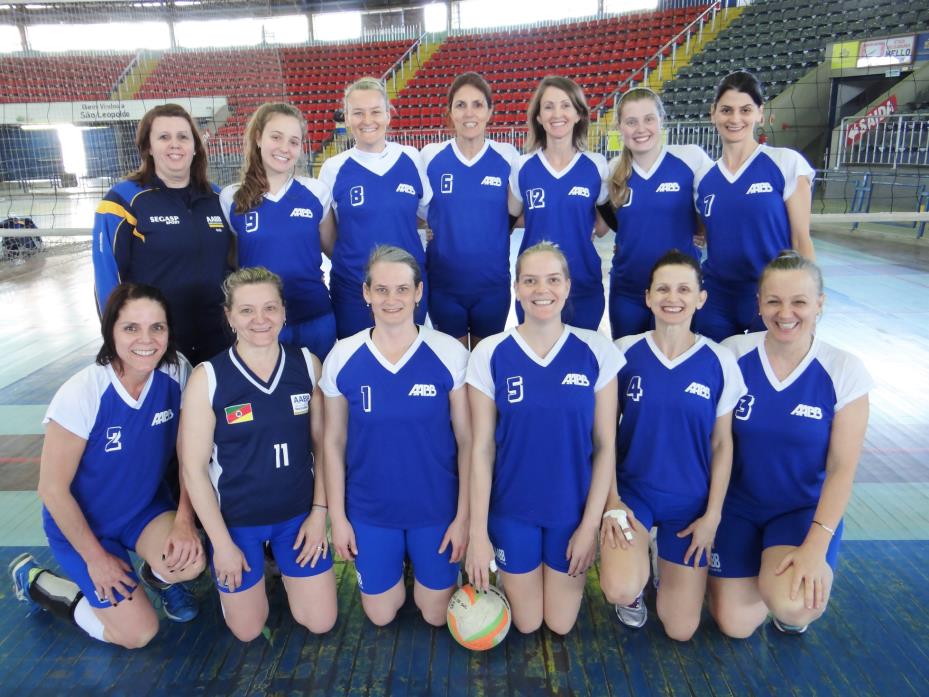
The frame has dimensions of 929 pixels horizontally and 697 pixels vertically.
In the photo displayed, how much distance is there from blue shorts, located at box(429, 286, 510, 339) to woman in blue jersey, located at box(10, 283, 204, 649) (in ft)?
3.94

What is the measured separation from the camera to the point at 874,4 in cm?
1407

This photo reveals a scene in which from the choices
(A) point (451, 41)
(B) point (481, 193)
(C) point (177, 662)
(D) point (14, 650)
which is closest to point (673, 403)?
(B) point (481, 193)

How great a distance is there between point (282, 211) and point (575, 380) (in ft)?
4.91

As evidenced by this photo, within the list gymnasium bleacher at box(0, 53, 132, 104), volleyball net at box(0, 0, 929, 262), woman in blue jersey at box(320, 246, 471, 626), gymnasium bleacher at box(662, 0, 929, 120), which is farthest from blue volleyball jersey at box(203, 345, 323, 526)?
gymnasium bleacher at box(0, 53, 132, 104)

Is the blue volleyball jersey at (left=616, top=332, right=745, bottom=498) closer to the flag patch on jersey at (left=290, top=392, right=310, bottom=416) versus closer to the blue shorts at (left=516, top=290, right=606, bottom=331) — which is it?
the blue shorts at (left=516, top=290, right=606, bottom=331)

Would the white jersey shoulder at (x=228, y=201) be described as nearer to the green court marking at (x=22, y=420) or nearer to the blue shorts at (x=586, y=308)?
the blue shorts at (x=586, y=308)

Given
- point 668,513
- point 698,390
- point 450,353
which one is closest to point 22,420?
point 450,353

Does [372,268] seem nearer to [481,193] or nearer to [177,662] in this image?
[481,193]

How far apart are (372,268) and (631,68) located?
15.8m

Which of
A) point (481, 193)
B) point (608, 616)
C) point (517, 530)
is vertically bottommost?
point (608, 616)

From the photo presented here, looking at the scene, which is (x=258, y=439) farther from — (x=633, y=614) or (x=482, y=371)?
(x=633, y=614)

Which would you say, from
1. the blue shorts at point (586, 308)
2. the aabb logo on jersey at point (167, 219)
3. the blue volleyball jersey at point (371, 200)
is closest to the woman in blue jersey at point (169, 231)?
the aabb logo on jersey at point (167, 219)

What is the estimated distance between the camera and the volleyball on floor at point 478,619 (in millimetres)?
2225

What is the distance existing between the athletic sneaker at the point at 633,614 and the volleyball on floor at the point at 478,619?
1.42 ft
